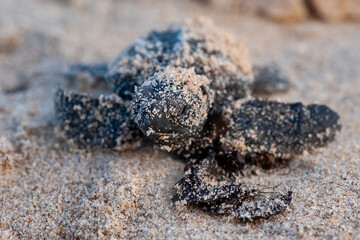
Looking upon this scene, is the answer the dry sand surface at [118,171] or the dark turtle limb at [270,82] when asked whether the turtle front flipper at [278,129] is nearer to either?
the dry sand surface at [118,171]

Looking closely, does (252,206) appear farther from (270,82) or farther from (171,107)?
(270,82)

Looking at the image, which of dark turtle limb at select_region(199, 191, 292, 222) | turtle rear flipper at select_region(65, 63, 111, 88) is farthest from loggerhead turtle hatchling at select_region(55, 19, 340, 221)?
turtle rear flipper at select_region(65, 63, 111, 88)

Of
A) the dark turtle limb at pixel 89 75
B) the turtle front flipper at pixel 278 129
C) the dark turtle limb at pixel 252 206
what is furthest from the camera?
the dark turtle limb at pixel 89 75

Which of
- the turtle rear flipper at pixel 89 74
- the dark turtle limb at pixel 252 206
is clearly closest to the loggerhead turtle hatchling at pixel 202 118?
the dark turtle limb at pixel 252 206

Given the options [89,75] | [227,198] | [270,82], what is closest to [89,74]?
[89,75]

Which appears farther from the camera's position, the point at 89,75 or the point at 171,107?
the point at 89,75

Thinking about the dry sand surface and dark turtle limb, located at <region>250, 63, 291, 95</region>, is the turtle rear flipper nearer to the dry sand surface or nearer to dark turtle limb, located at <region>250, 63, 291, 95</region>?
the dry sand surface

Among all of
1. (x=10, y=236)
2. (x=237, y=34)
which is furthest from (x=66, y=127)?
(x=237, y=34)
